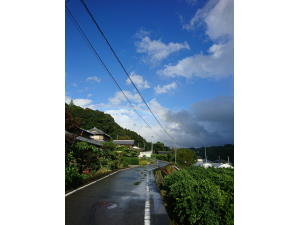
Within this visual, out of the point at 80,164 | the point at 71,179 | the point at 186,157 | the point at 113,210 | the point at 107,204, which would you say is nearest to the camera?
the point at 113,210

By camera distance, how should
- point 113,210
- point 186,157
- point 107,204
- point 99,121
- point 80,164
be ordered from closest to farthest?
point 113,210 < point 107,204 < point 80,164 < point 186,157 < point 99,121

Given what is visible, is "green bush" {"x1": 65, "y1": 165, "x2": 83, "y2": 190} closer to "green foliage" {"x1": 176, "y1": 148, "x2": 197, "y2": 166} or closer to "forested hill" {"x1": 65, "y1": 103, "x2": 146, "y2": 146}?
"green foliage" {"x1": 176, "y1": 148, "x2": 197, "y2": 166}

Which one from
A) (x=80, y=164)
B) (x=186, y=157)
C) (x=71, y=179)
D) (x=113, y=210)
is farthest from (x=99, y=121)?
(x=113, y=210)

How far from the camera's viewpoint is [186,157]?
98.7ft

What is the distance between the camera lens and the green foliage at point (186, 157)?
97.0 ft

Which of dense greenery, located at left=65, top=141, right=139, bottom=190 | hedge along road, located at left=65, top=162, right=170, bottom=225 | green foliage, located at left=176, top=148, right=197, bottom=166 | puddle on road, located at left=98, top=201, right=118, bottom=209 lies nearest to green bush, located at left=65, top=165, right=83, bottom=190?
dense greenery, located at left=65, top=141, right=139, bottom=190

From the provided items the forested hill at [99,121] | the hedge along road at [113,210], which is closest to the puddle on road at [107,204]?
the hedge along road at [113,210]

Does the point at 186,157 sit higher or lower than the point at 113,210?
lower

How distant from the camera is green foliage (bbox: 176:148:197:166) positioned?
97.0 feet

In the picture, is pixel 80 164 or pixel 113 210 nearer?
pixel 113 210

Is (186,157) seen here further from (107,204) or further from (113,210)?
(113,210)
